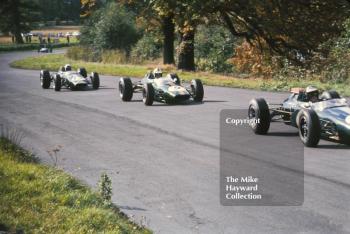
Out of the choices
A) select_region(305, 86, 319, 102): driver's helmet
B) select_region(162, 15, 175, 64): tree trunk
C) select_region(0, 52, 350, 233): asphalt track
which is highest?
select_region(162, 15, 175, 64): tree trunk

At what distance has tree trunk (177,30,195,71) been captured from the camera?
104 feet

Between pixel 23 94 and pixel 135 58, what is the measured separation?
2194 cm

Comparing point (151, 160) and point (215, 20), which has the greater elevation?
point (215, 20)

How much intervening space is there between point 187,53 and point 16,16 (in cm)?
6119

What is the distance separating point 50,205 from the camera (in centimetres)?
704

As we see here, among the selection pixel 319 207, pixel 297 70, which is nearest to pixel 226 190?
pixel 319 207

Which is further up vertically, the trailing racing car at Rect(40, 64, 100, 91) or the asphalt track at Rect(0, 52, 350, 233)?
the trailing racing car at Rect(40, 64, 100, 91)

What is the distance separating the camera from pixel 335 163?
31.0ft

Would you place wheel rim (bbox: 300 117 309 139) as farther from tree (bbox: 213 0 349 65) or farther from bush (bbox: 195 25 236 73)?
bush (bbox: 195 25 236 73)

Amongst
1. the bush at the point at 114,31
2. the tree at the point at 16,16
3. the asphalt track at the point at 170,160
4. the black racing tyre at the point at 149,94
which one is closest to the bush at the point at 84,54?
the bush at the point at 114,31

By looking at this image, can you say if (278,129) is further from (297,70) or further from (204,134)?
(297,70)

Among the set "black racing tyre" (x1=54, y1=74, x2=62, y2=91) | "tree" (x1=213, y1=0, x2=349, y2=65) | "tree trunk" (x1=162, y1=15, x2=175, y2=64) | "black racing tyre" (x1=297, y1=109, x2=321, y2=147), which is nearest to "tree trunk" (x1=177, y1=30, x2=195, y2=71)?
"tree trunk" (x1=162, y1=15, x2=175, y2=64)

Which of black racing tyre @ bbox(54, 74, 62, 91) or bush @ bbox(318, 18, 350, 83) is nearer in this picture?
bush @ bbox(318, 18, 350, 83)

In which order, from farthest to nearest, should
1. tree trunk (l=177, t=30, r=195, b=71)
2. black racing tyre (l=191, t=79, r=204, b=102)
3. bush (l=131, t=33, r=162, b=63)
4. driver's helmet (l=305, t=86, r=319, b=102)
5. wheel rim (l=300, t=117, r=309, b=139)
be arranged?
bush (l=131, t=33, r=162, b=63) < tree trunk (l=177, t=30, r=195, b=71) < black racing tyre (l=191, t=79, r=204, b=102) < driver's helmet (l=305, t=86, r=319, b=102) < wheel rim (l=300, t=117, r=309, b=139)
